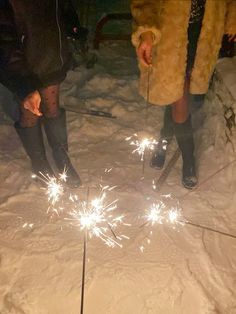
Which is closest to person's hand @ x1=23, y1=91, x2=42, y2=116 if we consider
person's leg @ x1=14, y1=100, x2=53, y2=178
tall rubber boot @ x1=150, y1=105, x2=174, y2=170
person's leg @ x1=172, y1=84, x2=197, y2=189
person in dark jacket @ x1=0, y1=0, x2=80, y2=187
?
person in dark jacket @ x1=0, y1=0, x2=80, y2=187

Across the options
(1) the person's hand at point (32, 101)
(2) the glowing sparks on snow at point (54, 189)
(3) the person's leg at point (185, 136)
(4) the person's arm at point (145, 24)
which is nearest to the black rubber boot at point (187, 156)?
(3) the person's leg at point (185, 136)

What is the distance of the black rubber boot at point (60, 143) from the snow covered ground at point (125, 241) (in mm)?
161

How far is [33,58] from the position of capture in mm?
2850

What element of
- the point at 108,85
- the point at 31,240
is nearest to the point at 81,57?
the point at 108,85

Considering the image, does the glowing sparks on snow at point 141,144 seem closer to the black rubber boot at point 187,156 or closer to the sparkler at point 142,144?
the sparkler at point 142,144

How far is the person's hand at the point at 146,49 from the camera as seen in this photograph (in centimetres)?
274

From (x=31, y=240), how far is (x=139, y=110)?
237cm

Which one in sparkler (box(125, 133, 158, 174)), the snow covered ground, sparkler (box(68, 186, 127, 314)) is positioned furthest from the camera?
sparkler (box(125, 133, 158, 174))

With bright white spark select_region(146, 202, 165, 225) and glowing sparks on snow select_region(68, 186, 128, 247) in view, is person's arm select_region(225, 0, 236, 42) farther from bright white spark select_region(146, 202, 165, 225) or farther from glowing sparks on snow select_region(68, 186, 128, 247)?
glowing sparks on snow select_region(68, 186, 128, 247)

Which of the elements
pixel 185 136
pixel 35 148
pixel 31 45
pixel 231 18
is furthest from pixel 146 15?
pixel 35 148

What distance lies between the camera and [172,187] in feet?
12.1

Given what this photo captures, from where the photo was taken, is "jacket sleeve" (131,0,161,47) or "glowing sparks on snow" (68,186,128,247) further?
"glowing sparks on snow" (68,186,128,247)

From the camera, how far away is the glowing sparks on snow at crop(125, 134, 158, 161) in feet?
13.8

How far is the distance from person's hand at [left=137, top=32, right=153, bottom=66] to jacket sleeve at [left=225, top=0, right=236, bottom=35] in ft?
2.25
